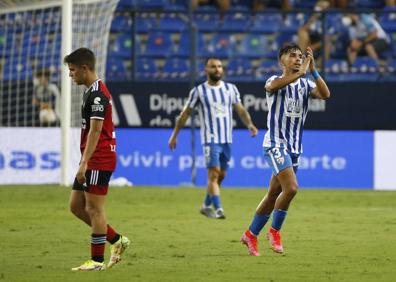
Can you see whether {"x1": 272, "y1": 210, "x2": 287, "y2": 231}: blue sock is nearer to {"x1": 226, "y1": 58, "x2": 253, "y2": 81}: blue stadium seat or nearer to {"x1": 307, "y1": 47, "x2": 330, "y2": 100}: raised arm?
{"x1": 307, "y1": 47, "x2": 330, "y2": 100}: raised arm

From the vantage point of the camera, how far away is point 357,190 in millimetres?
21344

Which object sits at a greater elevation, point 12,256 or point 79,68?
point 79,68

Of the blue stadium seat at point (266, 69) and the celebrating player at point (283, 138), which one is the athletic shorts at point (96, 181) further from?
the blue stadium seat at point (266, 69)

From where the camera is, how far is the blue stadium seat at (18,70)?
22078mm

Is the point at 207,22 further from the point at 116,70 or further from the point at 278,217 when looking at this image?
the point at 278,217

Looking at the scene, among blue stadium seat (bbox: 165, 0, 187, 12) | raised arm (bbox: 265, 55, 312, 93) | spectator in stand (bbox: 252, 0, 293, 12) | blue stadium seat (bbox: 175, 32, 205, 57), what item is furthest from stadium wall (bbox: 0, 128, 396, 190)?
raised arm (bbox: 265, 55, 312, 93)

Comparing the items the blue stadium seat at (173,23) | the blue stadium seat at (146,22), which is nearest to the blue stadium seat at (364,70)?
the blue stadium seat at (173,23)

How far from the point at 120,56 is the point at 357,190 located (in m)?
5.66

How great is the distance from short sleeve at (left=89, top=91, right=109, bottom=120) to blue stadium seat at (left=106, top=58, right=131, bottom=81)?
44.6 feet

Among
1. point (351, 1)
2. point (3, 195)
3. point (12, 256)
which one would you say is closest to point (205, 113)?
point (3, 195)

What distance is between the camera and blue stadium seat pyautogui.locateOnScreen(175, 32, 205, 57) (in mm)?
23625

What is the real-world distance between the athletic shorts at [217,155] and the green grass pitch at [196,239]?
2.53ft

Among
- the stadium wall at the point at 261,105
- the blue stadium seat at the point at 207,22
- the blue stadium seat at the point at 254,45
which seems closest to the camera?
the stadium wall at the point at 261,105

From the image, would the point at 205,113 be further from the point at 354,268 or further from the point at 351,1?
the point at 351,1
